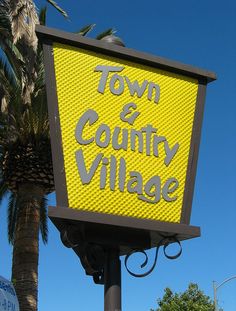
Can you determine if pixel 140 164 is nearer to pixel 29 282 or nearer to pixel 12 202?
pixel 29 282

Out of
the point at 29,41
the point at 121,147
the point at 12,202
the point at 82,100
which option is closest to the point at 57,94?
the point at 82,100

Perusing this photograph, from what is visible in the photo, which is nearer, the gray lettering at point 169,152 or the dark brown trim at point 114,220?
the dark brown trim at point 114,220

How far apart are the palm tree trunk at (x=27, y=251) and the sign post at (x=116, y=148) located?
10.1 m

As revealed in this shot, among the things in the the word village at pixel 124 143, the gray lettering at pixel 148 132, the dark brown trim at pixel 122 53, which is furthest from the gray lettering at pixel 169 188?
the dark brown trim at pixel 122 53

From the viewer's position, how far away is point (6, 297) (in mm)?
9609

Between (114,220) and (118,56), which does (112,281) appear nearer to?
(114,220)

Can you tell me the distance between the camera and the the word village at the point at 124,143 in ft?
11.7

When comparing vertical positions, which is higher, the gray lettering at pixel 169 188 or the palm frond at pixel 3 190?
the palm frond at pixel 3 190

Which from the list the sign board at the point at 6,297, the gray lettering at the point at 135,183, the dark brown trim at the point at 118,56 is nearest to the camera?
the dark brown trim at the point at 118,56

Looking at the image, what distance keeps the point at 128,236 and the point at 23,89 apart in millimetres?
11520

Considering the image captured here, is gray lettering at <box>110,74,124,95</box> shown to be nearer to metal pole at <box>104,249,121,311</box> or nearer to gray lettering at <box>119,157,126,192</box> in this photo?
gray lettering at <box>119,157,126,192</box>

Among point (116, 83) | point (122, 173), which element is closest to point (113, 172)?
point (122, 173)

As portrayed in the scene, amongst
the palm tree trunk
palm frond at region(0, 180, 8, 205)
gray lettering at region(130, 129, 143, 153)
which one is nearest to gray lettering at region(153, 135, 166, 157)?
gray lettering at region(130, 129, 143, 153)

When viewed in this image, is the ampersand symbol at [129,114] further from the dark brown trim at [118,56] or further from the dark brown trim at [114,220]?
the dark brown trim at [114,220]
